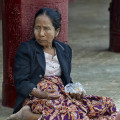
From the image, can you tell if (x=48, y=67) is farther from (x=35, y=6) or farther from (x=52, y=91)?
(x=35, y=6)

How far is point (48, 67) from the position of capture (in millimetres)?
4465

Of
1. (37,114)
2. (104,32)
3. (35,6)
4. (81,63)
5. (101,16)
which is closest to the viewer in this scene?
(37,114)

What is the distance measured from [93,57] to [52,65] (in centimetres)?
336

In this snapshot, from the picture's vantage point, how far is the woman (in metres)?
4.24

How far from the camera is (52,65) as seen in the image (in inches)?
177

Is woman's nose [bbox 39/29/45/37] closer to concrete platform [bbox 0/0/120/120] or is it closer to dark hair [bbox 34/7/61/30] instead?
dark hair [bbox 34/7/61/30]

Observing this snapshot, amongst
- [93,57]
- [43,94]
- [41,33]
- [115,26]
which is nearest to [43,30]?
[41,33]

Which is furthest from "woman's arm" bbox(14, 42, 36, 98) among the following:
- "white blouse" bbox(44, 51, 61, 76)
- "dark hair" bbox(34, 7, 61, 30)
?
"dark hair" bbox(34, 7, 61, 30)

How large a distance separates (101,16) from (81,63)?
586 cm

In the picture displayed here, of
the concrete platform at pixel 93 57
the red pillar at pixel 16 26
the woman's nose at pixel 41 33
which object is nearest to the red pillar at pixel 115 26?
the concrete platform at pixel 93 57

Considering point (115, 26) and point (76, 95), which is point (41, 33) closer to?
point (76, 95)

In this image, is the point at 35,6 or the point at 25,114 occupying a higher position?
the point at 35,6

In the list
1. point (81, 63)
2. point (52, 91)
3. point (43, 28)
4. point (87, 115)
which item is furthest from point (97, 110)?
point (81, 63)

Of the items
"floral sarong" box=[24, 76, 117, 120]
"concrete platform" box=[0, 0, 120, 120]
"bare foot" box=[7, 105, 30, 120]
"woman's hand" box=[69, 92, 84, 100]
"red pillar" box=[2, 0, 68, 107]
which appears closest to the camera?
"floral sarong" box=[24, 76, 117, 120]
